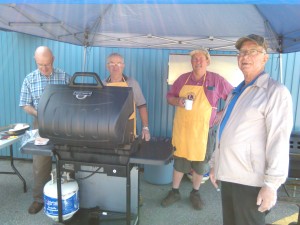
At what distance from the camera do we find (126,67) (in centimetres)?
377

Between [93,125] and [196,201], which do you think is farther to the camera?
[196,201]

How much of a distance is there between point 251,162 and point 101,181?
150cm

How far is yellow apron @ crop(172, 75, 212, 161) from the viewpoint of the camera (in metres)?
2.65

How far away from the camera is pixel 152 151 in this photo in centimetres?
184

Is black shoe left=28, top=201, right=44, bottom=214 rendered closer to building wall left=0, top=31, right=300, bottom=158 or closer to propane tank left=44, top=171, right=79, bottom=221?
propane tank left=44, top=171, right=79, bottom=221

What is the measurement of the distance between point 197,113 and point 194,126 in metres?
0.14

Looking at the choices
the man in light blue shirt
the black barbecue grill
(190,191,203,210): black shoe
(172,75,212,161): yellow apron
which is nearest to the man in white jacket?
the black barbecue grill

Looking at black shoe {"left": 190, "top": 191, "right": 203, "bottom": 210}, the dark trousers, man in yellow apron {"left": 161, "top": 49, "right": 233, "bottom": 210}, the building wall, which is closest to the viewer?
the dark trousers

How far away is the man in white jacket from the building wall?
86.9 inches

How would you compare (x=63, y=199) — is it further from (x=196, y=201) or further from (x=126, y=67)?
(x=126, y=67)

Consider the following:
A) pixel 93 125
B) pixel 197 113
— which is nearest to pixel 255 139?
pixel 93 125

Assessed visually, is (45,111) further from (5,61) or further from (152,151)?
(5,61)

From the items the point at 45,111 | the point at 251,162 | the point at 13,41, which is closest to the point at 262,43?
the point at 251,162

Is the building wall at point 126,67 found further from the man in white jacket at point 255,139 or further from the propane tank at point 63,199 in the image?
the man in white jacket at point 255,139
